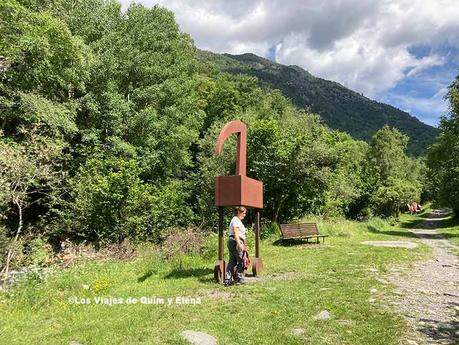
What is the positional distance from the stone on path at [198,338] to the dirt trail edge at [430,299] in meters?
2.71

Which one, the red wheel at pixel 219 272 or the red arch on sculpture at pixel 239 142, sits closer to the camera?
the red wheel at pixel 219 272

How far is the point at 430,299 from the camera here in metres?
8.06

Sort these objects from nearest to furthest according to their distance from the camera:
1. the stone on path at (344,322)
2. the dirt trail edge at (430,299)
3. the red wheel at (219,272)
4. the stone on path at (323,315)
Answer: the dirt trail edge at (430,299), the stone on path at (344,322), the stone on path at (323,315), the red wheel at (219,272)

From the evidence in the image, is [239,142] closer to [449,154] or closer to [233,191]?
[233,191]

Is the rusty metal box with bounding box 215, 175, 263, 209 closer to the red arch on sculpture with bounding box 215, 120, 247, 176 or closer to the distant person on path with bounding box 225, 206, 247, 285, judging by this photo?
the distant person on path with bounding box 225, 206, 247, 285

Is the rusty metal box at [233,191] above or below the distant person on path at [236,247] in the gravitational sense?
above

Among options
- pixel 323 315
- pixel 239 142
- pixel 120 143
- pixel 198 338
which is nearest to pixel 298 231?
pixel 239 142

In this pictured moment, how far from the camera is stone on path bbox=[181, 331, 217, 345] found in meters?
5.67

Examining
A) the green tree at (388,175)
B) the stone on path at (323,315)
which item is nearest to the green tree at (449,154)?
the green tree at (388,175)

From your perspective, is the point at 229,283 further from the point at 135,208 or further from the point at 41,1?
the point at 41,1

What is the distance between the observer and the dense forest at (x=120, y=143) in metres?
17.7

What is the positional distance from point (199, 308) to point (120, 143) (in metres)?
19.0

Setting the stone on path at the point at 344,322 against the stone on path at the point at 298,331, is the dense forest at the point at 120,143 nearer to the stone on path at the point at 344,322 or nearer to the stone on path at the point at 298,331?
the stone on path at the point at 298,331

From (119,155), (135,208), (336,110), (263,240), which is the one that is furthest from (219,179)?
(336,110)
